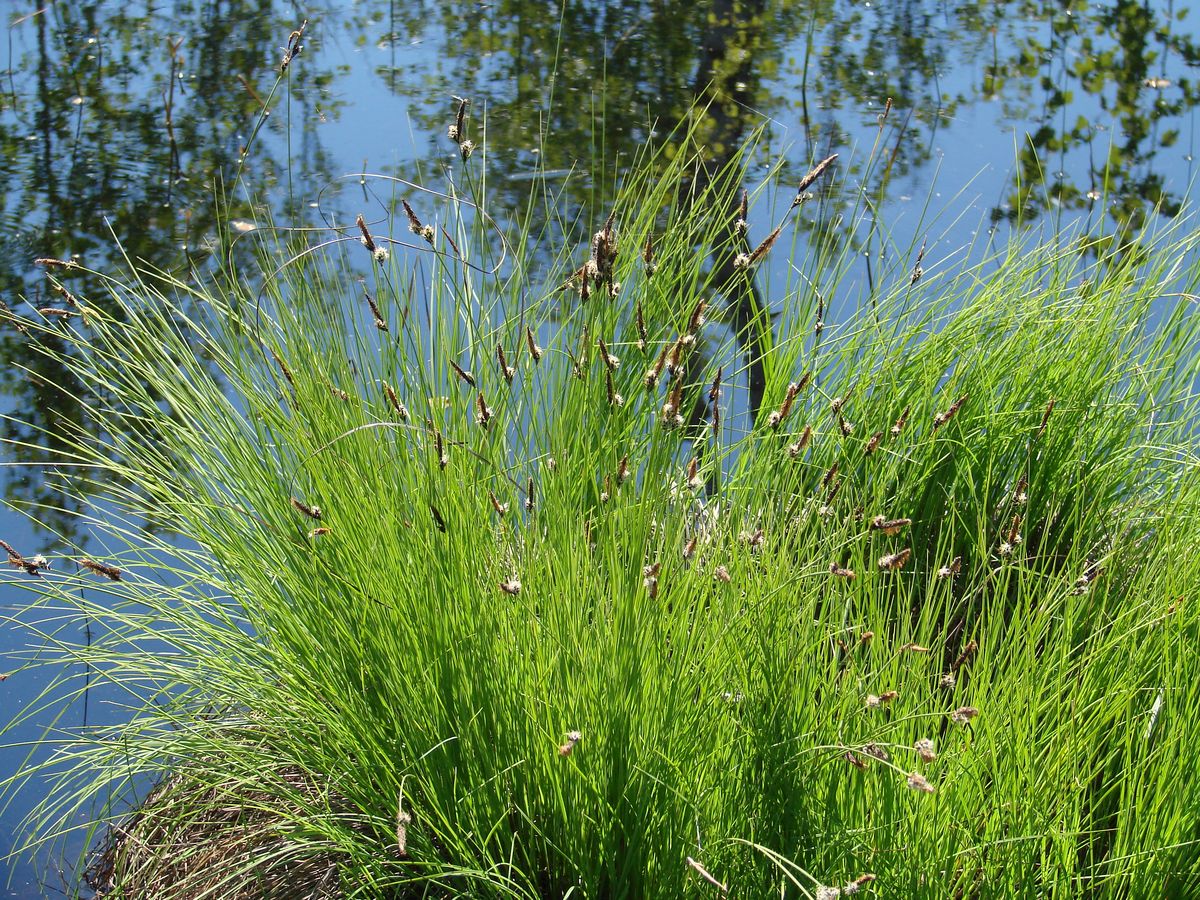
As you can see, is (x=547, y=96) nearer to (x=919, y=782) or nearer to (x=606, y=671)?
(x=606, y=671)

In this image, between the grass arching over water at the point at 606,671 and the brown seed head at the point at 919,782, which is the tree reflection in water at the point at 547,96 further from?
the brown seed head at the point at 919,782

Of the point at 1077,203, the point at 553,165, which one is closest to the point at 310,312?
the point at 553,165

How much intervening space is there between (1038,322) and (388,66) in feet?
14.3

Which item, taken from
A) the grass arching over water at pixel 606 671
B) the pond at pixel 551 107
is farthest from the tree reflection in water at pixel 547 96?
the grass arching over water at pixel 606 671

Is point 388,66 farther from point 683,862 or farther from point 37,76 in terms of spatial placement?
point 683,862

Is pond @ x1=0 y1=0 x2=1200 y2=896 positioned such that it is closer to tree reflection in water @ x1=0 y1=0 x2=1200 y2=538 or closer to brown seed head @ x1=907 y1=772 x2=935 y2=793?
tree reflection in water @ x1=0 y1=0 x2=1200 y2=538

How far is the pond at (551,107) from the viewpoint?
15.2ft

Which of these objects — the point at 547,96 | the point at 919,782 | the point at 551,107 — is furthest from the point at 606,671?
the point at 547,96

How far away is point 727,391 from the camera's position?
375 centimetres

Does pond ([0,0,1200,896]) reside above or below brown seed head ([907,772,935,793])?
above

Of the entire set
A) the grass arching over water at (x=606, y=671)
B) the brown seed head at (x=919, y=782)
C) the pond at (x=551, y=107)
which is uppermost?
the pond at (x=551, y=107)

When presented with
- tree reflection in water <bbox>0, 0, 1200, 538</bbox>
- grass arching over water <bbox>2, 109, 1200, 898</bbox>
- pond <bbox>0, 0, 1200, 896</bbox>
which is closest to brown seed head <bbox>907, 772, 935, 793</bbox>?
grass arching over water <bbox>2, 109, 1200, 898</bbox>

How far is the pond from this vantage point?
4645mm

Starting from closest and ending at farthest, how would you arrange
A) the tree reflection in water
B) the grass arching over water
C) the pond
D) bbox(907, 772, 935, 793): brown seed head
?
bbox(907, 772, 935, 793): brown seed head → the grass arching over water → the pond → the tree reflection in water
